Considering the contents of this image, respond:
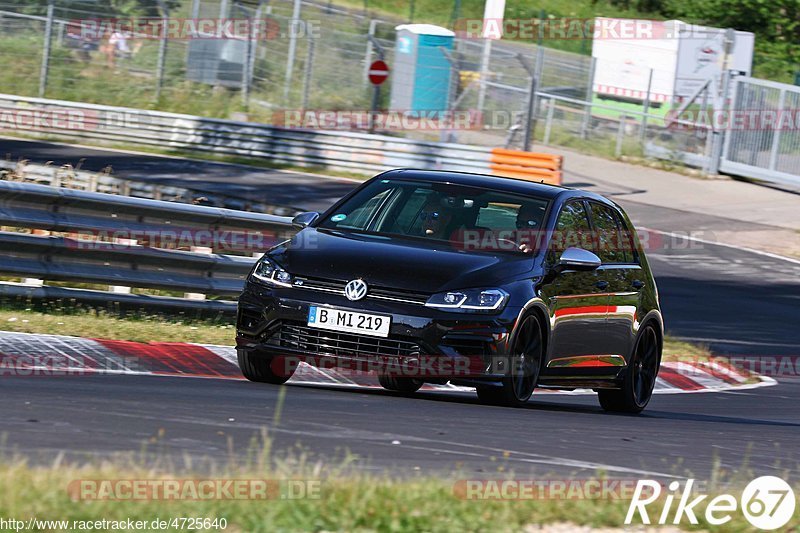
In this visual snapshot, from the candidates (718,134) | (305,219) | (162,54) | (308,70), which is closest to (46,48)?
(162,54)

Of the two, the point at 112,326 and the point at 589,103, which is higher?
the point at 589,103

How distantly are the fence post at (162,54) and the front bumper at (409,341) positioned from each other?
2507 centimetres

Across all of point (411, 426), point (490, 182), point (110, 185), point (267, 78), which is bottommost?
point (110, 185)

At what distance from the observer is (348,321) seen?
809 centimetres

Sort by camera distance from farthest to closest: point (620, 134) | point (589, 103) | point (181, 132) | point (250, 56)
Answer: point (589, 103) < point (620, 134) < point (250, 56) < point (181, 132)

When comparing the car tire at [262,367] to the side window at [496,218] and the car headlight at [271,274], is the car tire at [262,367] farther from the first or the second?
the side window at [496,218]

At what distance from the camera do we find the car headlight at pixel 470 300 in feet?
26.5

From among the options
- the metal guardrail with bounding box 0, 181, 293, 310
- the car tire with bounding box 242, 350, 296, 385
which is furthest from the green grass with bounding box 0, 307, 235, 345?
the car tire with bounding box 242, 350, 296, 385

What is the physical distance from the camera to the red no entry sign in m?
30.8

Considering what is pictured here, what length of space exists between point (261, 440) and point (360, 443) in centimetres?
49

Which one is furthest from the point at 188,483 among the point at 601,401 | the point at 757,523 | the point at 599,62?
the point at 599,62

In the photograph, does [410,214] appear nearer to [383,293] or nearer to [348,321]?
[383,293]

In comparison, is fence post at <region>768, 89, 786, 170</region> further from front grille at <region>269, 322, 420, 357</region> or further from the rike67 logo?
the rike67 logo

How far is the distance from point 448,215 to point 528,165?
18.2 metres
